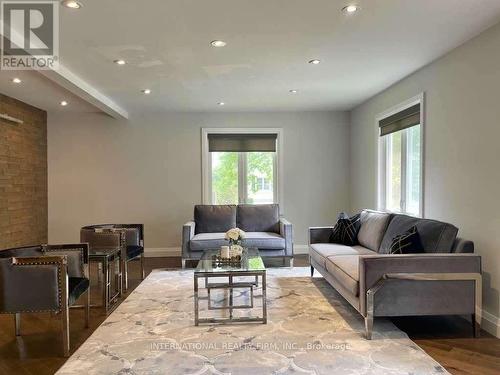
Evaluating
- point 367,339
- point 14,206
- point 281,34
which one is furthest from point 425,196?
point 14,206

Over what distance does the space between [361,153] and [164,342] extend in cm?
442

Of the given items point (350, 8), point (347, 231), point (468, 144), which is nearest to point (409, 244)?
point (468, 144)

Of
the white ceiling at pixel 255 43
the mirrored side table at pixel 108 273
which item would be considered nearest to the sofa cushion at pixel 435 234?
the white ceiling at pixel 255 43

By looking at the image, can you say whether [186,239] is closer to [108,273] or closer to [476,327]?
[108,273]

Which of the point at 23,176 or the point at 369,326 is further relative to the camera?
the point at 23,176

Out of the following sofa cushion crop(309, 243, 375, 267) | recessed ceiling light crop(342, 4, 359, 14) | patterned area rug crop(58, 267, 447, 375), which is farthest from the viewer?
sofa cushion crop(309, 243, 375, 267)

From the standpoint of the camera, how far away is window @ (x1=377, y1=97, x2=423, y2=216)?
432 centimetres

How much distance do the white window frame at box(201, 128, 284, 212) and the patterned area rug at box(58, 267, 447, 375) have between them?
9.04ft

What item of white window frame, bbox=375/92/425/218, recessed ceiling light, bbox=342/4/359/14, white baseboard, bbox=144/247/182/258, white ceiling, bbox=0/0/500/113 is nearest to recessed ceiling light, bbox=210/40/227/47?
white ceiling, bbox=0/0/500/113

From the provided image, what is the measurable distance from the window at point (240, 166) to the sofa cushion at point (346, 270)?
2850 millimetres

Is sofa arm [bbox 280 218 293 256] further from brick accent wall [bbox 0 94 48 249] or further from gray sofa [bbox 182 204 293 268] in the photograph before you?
brick accent wall [bbox 0 94 48 249]

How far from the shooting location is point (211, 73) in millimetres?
4137

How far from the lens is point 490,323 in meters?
3.04

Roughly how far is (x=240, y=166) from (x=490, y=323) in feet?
14.4
